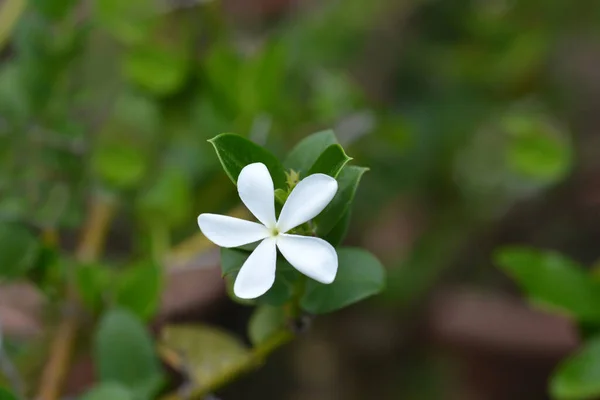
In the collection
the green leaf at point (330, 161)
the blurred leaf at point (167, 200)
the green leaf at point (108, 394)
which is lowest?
the green leaf at point (108, 394)

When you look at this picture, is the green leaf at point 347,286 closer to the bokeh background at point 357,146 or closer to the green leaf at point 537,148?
the bokeh background at point 357,146

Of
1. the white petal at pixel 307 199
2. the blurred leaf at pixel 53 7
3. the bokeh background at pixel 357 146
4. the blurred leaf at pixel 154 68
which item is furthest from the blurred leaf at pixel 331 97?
the white petal at pixel 307 199

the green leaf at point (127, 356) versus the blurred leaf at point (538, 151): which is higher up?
the blurred leaf at point (538, 151)

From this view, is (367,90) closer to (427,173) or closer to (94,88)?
(427,173)

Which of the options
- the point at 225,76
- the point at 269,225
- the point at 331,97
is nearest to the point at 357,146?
the point at 331,97

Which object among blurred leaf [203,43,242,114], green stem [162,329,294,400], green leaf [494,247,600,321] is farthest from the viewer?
blurred leaf [203,43,242,114]

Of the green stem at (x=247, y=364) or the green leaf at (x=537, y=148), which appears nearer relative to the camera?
the green stem at (x=247, y=364)

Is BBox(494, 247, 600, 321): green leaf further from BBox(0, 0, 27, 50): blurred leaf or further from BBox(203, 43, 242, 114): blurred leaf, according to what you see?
BBox(0, 0, 27, 50): blurred leaf

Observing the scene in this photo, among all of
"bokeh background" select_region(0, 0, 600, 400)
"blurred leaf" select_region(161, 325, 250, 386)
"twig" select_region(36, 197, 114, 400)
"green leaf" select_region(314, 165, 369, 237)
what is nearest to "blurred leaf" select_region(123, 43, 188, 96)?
"bokeh background" select_region(0, 0, 600, 400)
